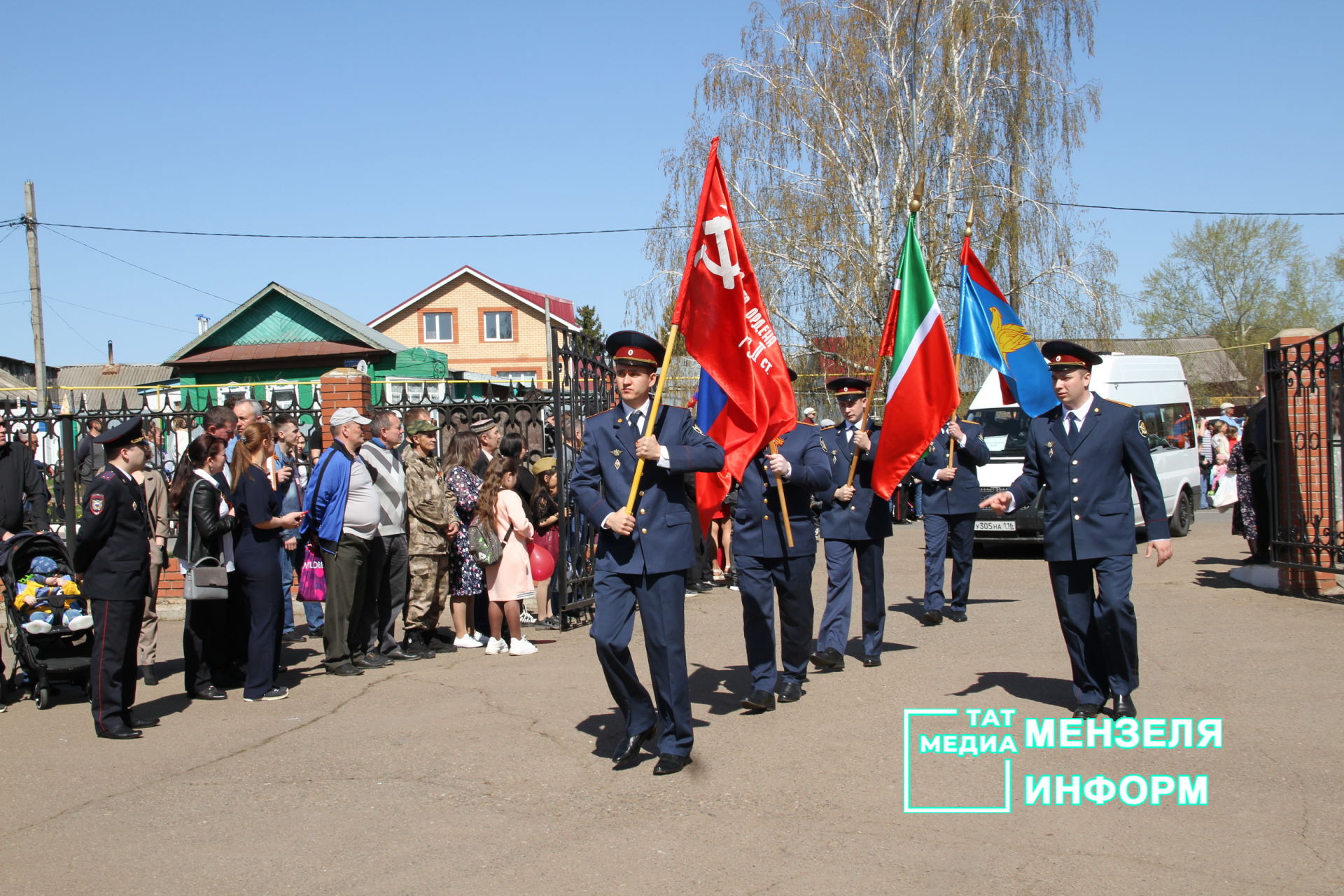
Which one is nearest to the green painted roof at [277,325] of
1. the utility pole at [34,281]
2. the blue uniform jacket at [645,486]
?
the utility pole at [34,281]

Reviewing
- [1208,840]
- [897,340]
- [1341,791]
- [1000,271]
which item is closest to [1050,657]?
[897,340]

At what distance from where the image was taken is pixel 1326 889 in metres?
4.06

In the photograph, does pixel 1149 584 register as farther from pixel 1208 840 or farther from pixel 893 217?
pixel 893 217

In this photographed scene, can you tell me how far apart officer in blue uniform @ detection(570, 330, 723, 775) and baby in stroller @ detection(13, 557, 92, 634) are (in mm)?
4314

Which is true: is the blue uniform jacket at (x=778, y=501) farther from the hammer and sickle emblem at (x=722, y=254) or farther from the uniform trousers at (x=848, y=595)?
the hammer and sickle emblem at (x=722, y=254)

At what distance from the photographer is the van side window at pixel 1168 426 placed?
58.7ft

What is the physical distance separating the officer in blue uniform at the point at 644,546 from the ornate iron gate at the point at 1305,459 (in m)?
7.44

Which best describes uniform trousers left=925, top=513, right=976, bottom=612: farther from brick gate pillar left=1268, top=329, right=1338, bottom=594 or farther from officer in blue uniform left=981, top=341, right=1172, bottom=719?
officer in blue uniform left=981, top=341, right=1172, bottom=719

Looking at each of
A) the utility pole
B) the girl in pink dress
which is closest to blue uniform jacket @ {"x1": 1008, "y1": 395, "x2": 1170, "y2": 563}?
the girl in pink dress

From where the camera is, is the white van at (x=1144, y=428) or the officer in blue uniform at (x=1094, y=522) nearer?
the officer in blue uniform at (x=1094, y=522)

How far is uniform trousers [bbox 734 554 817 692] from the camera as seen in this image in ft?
22.9

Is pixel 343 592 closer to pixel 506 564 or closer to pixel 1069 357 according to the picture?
pixel 506 564

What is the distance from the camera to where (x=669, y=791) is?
5441 millimetres

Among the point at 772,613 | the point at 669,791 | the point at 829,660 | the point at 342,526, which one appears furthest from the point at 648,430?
the point at 342,526
